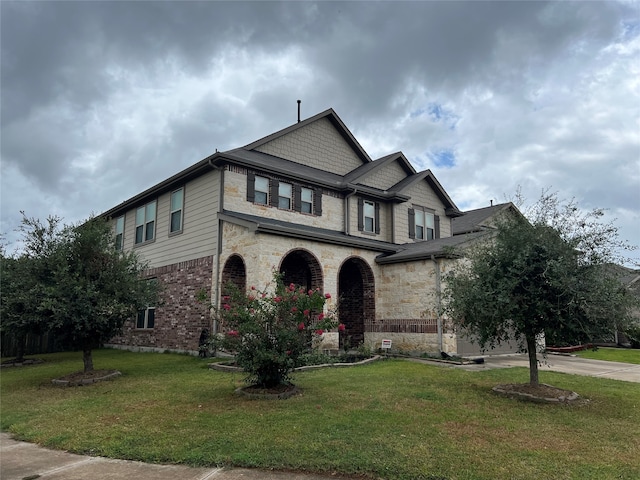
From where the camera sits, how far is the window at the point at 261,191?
53.9 ft

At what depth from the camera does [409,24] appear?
11.9 metres

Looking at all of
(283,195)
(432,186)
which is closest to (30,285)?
(283,195)

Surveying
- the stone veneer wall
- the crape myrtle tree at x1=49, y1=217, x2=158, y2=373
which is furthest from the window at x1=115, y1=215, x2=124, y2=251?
the crape myrtle tree at x1=49, y1=217, x2=158, y2=373

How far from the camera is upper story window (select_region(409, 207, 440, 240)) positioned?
68.1ft

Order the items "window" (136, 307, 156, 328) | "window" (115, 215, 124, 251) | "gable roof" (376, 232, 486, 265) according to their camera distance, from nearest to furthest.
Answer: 1. "gable roof" (376, 232, 486, 265)
2. "window" (136, 307, 156, 328)
3. "window" (115, 215, 124, 251)

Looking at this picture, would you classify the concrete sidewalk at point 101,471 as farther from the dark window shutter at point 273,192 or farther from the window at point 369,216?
the window at point 369,216

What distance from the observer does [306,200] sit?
1780cm

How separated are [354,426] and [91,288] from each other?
7741 mm

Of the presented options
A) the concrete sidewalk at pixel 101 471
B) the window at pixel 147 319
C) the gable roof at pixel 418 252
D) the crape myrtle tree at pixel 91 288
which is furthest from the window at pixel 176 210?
the concrete sidewalk at pixel 101 471

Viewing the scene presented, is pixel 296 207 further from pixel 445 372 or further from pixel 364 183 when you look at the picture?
pixel 445 372

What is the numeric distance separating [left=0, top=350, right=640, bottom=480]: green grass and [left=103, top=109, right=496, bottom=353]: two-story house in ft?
13.8

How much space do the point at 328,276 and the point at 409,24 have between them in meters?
7.93

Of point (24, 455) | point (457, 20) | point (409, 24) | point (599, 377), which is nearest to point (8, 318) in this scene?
point (24, 455)

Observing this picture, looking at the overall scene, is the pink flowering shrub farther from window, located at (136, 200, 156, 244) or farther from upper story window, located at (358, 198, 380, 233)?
window, located at (136, 200, 156, 244)
